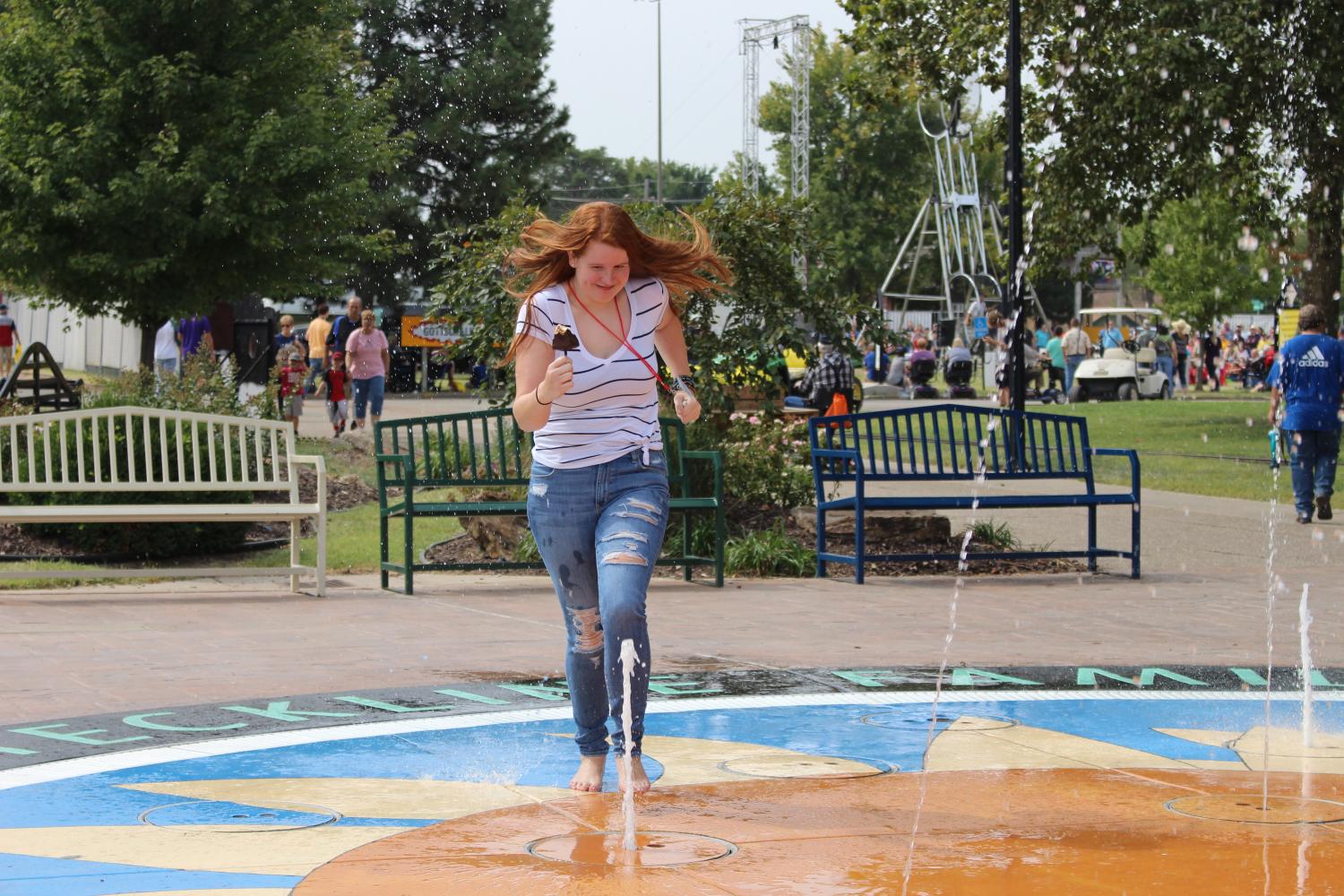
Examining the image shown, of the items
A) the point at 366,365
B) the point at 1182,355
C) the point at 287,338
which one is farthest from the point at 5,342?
the point at 1182,355

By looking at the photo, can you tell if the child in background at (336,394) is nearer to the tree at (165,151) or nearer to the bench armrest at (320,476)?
the tree at (165,151)

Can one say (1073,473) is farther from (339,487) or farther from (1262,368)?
(1262,368)

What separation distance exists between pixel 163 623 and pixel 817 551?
425 cm

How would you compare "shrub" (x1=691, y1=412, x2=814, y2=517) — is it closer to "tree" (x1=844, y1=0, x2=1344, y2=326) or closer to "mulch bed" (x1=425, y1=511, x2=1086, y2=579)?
"mulch bed" (x1=425, y1=511, x2=1086, y2=579)

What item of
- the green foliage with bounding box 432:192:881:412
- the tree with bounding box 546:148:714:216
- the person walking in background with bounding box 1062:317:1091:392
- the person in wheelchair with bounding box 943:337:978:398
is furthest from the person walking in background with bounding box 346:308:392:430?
the tree with bounding box 546:148:714:216

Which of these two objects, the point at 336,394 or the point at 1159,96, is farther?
the point at 1159,96

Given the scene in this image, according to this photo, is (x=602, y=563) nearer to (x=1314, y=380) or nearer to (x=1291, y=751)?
(x=1291, y=751)

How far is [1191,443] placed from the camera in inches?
959

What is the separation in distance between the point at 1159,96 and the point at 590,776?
21.9 meters

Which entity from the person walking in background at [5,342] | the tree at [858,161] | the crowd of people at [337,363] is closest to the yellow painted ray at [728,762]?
the crowd of people at [337,363]

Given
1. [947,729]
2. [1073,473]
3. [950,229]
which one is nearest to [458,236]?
[1073,473]

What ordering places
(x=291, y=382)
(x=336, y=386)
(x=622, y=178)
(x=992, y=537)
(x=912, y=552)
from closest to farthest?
(x=912, y=552)
(x=992, y=537)
(x=291, y=382)
(x=336, y=386)
(x=622, y=178)

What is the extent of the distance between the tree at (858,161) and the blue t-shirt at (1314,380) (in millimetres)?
67981

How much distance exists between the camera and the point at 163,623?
28.2 ft
